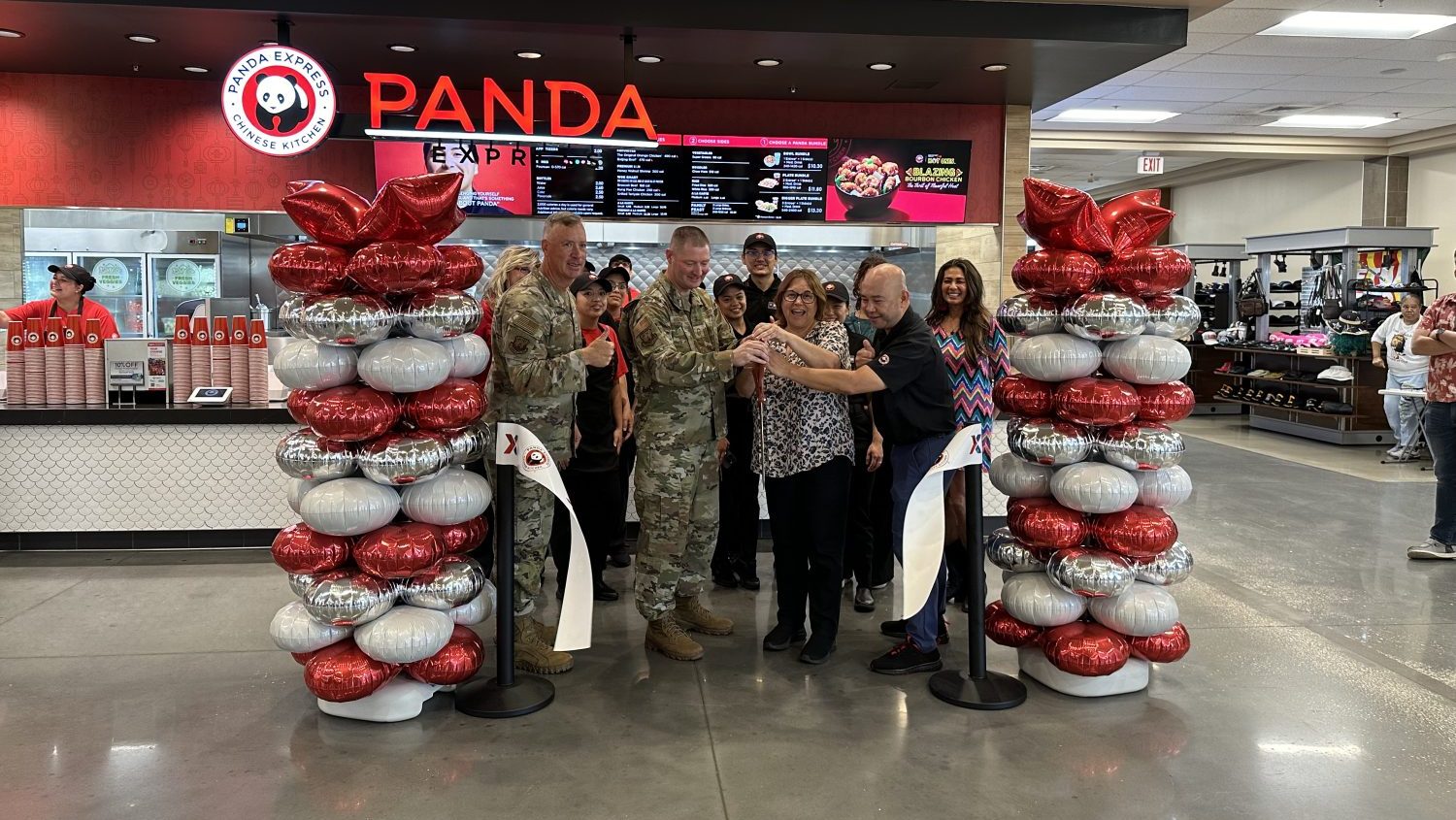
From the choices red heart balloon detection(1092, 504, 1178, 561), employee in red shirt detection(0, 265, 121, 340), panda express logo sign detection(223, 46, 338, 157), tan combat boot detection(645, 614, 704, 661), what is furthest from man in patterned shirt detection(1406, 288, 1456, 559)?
employee in red shirt detection(0, 265, 121, 340)

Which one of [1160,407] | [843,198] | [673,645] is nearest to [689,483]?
[673,645]

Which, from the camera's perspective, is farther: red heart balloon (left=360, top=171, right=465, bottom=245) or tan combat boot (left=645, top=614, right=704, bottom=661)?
tan combat boot (left=645, top=614, right=704, bottom=661)

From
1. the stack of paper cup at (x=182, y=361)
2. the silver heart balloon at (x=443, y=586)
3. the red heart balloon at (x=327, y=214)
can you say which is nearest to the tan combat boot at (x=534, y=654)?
the silver heart balloon at (x=443, y=586)

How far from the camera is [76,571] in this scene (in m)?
5.52

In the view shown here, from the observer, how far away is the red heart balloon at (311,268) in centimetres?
348

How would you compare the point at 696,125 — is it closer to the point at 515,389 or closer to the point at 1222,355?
the point at 515,389

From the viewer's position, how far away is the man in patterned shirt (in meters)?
5.83

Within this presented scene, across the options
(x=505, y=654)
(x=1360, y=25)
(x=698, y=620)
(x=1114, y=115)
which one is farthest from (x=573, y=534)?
(x=1114, y=115)

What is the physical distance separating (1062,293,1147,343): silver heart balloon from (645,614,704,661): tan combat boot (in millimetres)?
1974

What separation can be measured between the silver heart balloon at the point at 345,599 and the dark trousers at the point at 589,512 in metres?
1.55

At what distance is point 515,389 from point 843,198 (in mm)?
4969

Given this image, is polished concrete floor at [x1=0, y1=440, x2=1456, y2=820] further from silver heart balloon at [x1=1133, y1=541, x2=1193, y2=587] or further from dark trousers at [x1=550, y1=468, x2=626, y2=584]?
silver heart balloon at [x1=1133, y1=541, x2=1193, y2=587]

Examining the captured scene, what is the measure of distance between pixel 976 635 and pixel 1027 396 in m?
0.93

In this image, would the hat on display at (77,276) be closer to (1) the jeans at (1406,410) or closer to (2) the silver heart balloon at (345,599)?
(2) the silver heart balloon at (345,599)
